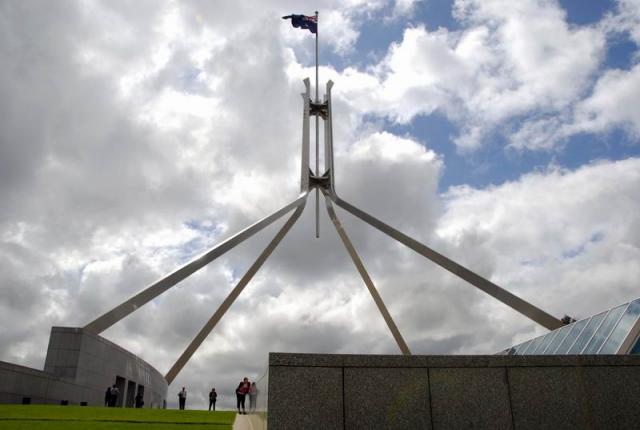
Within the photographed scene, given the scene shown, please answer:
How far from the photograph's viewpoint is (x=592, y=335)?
499 inches

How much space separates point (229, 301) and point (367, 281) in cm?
718

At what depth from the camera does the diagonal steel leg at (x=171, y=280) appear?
1875 centimetres

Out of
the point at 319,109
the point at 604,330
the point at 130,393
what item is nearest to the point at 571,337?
the point at 604,330

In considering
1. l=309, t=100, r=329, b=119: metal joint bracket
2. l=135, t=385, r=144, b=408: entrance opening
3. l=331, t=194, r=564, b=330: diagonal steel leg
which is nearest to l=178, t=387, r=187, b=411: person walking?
l=135, t=385, r=144, b=408: entrance opening

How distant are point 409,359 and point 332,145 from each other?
83.7 feet

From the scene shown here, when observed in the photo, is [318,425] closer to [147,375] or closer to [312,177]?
[147,375]

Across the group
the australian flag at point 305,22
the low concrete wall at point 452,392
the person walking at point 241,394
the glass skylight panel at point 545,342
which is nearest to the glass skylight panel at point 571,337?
the glass skylight panel at point 545,342

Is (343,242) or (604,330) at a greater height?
(343,242)

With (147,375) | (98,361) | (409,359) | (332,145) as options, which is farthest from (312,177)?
(409,359)

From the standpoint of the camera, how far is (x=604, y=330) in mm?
12172

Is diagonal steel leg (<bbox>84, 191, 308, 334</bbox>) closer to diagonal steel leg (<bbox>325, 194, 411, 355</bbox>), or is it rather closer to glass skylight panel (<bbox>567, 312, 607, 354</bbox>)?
diagonal steel leg (<bbox>325, 194, 411, 355</bbox>)

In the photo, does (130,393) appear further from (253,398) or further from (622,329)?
(622,329)

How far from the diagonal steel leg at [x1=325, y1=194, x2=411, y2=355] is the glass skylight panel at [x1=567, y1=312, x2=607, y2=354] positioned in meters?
14.6

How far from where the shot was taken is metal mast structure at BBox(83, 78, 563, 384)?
828 inches
